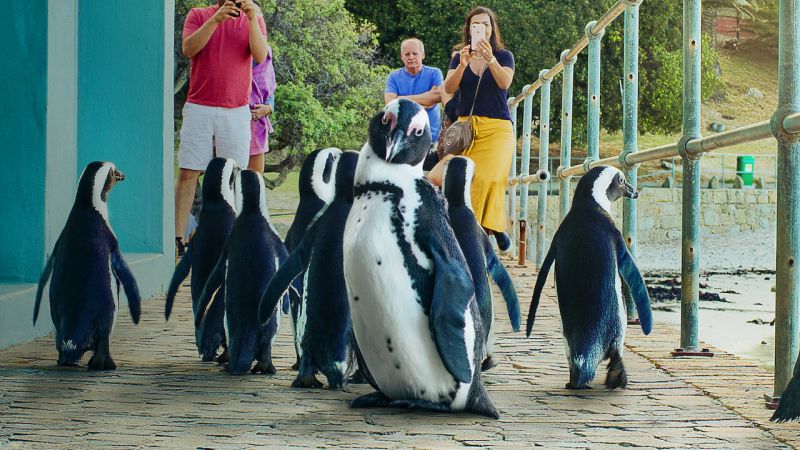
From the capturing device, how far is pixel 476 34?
5.88 m

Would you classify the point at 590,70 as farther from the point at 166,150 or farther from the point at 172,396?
the point at 172,396

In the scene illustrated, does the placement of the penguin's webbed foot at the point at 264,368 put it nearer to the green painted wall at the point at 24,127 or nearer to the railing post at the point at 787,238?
the railing post at the point at 787,238

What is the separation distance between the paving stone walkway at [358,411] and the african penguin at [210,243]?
11 cm

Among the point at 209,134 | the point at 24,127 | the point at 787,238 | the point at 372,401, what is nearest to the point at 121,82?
the point at 209,134

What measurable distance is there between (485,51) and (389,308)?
3.13 metres

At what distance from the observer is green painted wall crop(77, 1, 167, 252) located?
733 cm

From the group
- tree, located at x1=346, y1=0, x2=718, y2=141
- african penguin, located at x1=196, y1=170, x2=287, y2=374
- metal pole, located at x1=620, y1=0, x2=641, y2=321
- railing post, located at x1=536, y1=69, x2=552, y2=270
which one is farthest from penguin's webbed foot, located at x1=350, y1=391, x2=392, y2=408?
tree, located at x1=346, y1=0, x2=718, y2=141

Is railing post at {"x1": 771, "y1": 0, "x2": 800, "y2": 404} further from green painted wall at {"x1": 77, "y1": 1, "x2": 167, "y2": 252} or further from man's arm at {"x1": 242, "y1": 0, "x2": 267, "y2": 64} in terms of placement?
green painted wall at {"x1": 77, "y1": 1, "x2": 167, "y2": 252}

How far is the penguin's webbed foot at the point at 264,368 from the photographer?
378 cm

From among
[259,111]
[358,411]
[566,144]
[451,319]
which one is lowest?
[358,411]

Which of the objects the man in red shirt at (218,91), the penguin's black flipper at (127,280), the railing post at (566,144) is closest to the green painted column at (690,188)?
the penguin's black flipper at (127,280)

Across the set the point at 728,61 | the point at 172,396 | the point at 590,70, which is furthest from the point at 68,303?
the point at 728,61

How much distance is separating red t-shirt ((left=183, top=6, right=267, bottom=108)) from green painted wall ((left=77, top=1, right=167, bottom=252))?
134cm

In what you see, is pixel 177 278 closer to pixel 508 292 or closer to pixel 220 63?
pixel 508 292
